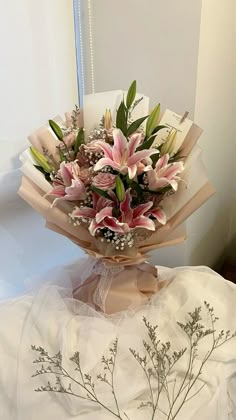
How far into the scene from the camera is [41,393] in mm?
702

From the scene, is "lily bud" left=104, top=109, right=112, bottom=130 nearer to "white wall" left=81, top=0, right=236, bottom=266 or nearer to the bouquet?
the bouquet

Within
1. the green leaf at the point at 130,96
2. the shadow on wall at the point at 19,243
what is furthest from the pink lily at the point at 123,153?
the shadow on wall at the point at 19,243

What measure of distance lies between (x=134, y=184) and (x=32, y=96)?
1.67ft

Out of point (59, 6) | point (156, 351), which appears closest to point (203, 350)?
point (156, 351)

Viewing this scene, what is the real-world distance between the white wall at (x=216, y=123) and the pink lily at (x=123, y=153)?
0.44m

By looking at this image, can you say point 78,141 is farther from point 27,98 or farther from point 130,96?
point 27,98

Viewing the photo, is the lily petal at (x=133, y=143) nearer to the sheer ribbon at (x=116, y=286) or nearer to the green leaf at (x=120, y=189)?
the green leaf at (x=120, y=189)

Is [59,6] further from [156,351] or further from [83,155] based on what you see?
[156,351]

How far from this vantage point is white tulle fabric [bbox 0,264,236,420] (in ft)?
2.25

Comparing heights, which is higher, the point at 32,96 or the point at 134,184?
the point at 32,96

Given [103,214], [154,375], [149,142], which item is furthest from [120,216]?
Answer: [154,375]

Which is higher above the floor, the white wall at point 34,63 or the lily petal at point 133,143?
the white wall at point 34,63

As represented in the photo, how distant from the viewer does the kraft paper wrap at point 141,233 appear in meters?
0.82

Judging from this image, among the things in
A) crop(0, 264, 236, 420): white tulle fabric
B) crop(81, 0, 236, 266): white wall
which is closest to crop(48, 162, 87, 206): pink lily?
crop(0, 264, 236, 420): white tulle fabric
